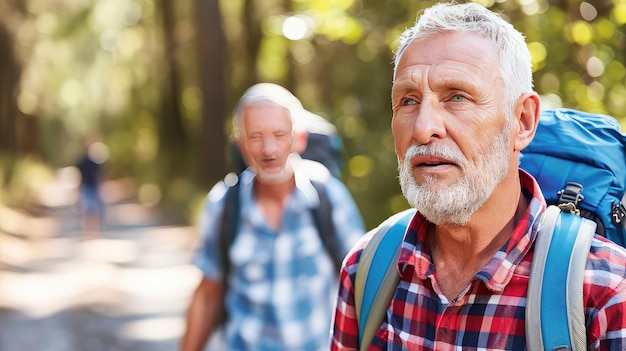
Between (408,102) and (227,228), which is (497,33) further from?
(227,228)

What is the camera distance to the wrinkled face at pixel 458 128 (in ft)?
6.73

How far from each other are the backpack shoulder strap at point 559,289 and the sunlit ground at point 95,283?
311 inches

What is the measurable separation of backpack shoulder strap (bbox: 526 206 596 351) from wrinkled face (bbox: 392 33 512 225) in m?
0.21

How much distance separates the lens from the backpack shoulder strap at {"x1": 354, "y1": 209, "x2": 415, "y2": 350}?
222 centimetres

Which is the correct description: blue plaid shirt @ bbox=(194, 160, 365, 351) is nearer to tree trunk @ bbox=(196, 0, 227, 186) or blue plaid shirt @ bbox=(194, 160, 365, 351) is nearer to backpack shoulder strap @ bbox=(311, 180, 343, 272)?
backpack shoulder strap @ bbox=(311, 180, 343, 272)

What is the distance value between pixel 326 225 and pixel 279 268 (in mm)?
293

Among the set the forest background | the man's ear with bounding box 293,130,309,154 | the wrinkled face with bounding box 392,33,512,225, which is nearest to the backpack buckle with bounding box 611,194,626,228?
the wrinkled face with bounding box 392,33,512,225

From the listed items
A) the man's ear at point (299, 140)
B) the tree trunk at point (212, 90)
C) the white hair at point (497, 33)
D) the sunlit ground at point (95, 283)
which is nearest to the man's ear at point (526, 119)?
the white hair at point (497, 33)

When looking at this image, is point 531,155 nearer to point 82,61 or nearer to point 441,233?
point 441,233

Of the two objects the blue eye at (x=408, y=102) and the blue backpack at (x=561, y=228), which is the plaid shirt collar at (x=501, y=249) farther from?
the blue eye at (x=408, y=102)

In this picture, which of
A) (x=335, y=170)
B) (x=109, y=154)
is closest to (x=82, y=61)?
(x=109, y=154)

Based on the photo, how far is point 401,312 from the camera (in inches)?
86.2

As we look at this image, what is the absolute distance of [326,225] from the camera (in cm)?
400

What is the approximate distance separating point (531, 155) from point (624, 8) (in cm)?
279
